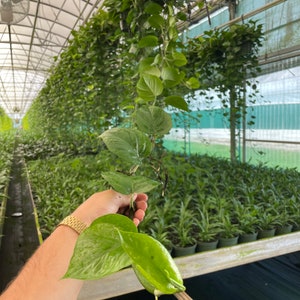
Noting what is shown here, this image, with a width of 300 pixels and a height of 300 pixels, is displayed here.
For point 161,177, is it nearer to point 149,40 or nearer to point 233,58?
point 149,40

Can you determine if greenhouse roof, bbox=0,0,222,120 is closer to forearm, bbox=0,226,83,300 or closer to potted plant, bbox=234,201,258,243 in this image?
potted plant, bbox=234,201,258,243

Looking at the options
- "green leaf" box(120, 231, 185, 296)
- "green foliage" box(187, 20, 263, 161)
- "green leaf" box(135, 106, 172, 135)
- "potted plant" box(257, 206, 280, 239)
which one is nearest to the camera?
"green leaf" box(120, 231, 185, 296)

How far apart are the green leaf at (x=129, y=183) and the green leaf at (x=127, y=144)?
0.09ft

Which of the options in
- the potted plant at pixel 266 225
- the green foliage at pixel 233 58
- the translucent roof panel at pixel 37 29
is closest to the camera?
the potted plant at pixel 266 225

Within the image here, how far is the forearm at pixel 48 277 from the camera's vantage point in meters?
0.30

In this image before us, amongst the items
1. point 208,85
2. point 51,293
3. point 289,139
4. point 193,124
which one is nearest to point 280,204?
point 289,139

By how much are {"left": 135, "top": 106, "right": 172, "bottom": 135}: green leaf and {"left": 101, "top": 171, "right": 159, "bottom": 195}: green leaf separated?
0.11 m

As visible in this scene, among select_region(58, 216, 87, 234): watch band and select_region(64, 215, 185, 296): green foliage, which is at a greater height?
select_region(64, 215, 185, 296): green foliage

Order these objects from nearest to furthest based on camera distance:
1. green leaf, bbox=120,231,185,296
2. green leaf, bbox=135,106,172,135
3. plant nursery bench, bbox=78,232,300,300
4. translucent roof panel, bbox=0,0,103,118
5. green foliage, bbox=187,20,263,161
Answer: green leaf, bbox=120,231,185,296
green leaf, bbox=135,106,172,135
plant nursery bench, bbox=78,232,300,300
translucent roof panel, bbox=0,0,103,118
green foliage, bbox=187,20,263,161

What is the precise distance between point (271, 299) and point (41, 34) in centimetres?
1008

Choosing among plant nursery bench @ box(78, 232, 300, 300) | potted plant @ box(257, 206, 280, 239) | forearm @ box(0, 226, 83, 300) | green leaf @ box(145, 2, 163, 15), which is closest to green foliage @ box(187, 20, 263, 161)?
potted plant @ box(257, 206, 280, 239)

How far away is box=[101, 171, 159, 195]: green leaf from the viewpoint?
0.33 m

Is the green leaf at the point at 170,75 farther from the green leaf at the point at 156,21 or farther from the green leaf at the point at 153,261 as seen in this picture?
the green leaf at the point at 153,261

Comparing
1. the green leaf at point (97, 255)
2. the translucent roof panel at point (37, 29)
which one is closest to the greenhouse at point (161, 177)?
the green leaf at point (97, 255)
